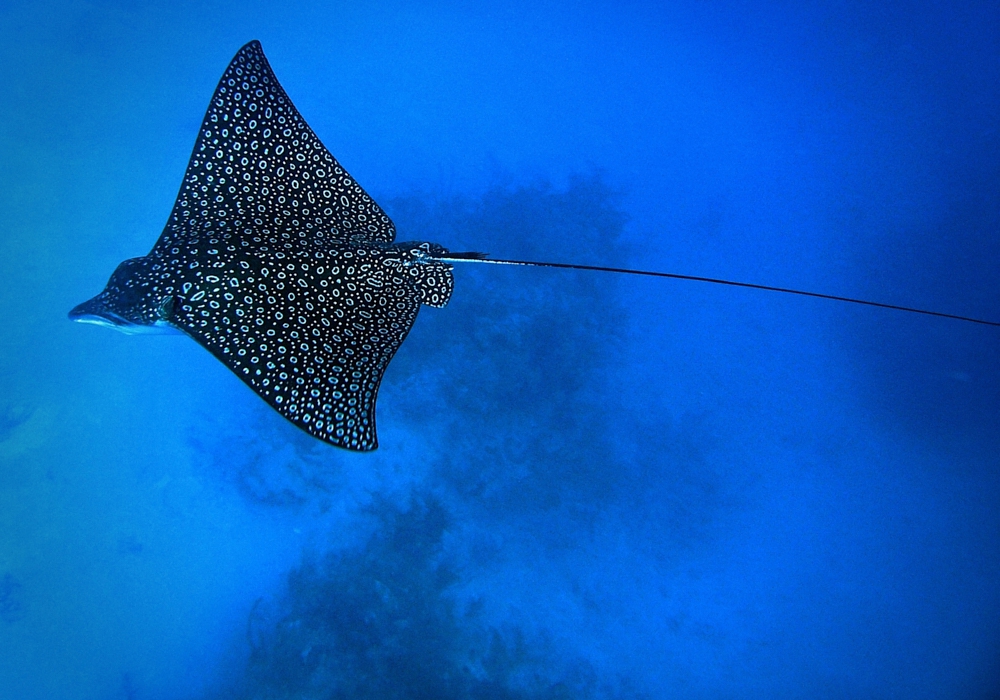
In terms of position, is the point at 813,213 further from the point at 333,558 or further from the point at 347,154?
the point at 333,558

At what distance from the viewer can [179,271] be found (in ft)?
7.47

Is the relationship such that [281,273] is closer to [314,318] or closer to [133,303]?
[314,318]

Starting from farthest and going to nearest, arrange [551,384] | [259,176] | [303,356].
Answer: [551,384] < [259,176] < [303,356]

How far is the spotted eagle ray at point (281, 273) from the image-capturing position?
218cm

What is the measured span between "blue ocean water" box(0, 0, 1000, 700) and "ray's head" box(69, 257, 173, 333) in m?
0.92

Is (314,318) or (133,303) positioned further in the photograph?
(314,318)

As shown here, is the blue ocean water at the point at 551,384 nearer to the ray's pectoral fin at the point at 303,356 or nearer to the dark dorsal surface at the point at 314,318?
the dark dorsal surface at the point at 314,318

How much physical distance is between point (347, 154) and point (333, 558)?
2.64 m

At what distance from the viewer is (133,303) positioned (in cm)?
226

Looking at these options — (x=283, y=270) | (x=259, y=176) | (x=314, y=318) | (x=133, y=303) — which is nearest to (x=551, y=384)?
(x=314, y=318)

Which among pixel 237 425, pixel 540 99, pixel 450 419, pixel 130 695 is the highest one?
pixel 540 99

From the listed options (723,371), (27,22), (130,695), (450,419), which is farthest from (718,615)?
(27,22)

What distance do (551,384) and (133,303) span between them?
219cm

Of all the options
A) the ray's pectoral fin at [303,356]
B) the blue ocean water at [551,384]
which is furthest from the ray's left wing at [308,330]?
the blue ocean water at [551,384]
